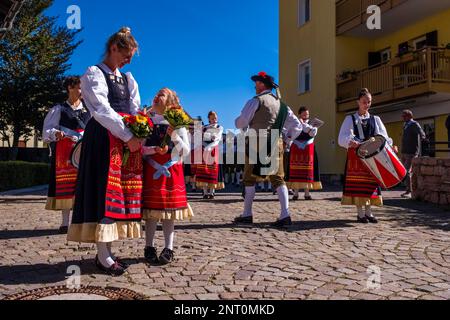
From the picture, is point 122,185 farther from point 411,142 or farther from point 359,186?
point 411,142

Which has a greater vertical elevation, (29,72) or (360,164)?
(29,72)

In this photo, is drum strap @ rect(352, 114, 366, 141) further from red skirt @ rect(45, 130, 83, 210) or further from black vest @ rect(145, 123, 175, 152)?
red skirt @ rect(45, 130, 83, 210)

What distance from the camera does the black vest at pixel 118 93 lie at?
3.64m

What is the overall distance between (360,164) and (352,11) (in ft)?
45.4

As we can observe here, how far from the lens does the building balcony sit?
1554 cm

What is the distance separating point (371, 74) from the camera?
17016 millimetres

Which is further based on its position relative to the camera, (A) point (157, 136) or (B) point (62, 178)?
(B) point (62, 178)

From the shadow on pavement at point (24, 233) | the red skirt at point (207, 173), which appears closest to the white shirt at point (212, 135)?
the red skirt at point (207, 173)

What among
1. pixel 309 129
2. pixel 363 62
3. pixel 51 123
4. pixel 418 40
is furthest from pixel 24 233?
pixel 363 62

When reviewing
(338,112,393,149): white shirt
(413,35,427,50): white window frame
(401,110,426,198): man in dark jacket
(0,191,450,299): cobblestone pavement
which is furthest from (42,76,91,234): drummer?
(413,35,427,50): white window frame

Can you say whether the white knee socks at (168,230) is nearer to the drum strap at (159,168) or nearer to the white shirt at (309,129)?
the drum strap at (159,168)

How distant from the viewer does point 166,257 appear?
3930mm

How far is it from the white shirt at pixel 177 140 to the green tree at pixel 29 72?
19.8 m
